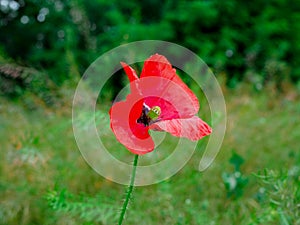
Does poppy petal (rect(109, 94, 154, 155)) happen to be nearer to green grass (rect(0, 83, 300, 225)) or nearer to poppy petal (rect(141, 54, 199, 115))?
poppy petal (rect(141, 54, 199, 115))

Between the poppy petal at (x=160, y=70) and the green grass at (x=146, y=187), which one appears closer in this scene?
the poppy petal at (x=160, y=70)

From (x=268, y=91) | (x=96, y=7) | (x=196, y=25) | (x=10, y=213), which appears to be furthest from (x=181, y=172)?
(x=96, y=7)

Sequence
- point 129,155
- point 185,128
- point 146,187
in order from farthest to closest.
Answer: point 129,155
point 146,187
point 185,128

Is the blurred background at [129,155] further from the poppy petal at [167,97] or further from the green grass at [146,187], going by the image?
the poppy petal at [167,97]

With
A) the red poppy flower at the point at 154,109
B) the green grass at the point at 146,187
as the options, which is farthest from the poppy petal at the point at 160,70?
the green grass at the point at 146,187

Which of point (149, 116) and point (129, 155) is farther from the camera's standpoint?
point (129, 155)

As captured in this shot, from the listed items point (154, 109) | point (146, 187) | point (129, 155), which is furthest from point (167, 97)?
point (129, 155)

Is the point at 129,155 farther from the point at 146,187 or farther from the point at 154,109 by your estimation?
the point at 154,109
